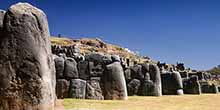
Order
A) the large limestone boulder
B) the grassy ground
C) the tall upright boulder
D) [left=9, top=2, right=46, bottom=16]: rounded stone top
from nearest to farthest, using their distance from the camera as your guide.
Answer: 1. the large limestone boulder
2. [left=9, top=2, right=46, bottom=16]: rounded stone top
3. the grassy ground
4. the tall upright boulder

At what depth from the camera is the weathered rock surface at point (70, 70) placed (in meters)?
27.2

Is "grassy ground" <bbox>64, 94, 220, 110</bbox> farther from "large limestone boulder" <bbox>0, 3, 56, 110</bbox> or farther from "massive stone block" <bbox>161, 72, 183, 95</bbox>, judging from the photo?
"massive stone block" <bbox>161, 72, 183, 95</bbox>

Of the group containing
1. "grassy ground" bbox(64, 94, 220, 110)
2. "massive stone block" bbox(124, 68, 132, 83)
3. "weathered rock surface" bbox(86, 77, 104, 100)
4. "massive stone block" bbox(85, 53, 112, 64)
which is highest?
"massive stone block" bbox(85, 53, 112, 64)

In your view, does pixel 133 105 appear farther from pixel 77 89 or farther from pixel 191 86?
pixel 191 86

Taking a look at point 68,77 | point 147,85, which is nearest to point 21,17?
point 68,77

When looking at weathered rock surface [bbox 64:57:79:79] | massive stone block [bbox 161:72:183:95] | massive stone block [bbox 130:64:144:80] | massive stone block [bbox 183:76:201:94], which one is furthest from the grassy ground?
massive stone block [bbox 183:76:201:94]

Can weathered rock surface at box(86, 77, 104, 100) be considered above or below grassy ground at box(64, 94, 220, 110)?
above

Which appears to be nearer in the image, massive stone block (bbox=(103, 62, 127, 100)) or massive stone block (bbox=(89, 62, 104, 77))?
massive stone block (bbox=(103, 62, 127, 100))

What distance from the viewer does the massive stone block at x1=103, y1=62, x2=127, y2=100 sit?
2733 centimetres

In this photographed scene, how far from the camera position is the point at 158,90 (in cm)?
3384

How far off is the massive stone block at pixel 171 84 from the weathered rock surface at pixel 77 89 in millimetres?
11835

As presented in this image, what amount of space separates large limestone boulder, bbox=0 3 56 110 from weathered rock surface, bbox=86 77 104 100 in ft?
40.5

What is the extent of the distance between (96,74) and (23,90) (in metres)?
13.6

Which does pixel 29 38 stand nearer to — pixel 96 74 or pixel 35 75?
pixel 35 75
